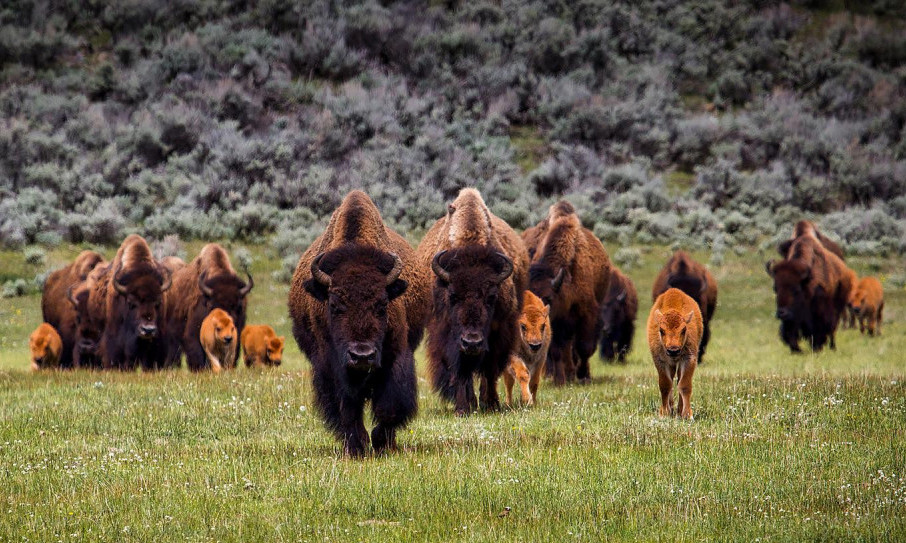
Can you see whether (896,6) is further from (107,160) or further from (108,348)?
(108,348)

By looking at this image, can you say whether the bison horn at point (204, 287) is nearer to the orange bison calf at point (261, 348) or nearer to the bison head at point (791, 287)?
the orange bison calf at point (261, 348)

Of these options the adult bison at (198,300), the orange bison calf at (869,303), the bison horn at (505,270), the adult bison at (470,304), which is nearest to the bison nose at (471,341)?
the adult bison at (470,304)

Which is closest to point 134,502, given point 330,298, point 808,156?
point 330,298

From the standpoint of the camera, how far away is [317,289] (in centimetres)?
812

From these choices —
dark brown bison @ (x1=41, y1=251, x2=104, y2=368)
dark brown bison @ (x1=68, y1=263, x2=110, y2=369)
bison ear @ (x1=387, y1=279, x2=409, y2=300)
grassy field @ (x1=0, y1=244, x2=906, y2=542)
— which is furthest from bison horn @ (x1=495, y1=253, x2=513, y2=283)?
dark brown bison @ (x1=41, y1=251, x2=104, y2=368)

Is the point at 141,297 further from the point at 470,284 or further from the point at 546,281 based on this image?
the point at 470,284

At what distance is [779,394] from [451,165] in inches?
1076

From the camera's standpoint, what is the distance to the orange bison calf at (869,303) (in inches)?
A: 887

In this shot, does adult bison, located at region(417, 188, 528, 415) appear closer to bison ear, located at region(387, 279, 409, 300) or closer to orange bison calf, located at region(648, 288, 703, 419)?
orange bison calf, located at region(648, 288, 703, 419)

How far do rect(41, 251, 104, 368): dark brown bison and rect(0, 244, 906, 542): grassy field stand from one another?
690 centimetres

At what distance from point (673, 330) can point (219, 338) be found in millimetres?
8974

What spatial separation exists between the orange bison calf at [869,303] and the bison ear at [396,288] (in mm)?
16950

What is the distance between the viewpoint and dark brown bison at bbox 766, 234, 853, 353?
1934 cm

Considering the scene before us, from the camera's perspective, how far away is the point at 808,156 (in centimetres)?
3919
